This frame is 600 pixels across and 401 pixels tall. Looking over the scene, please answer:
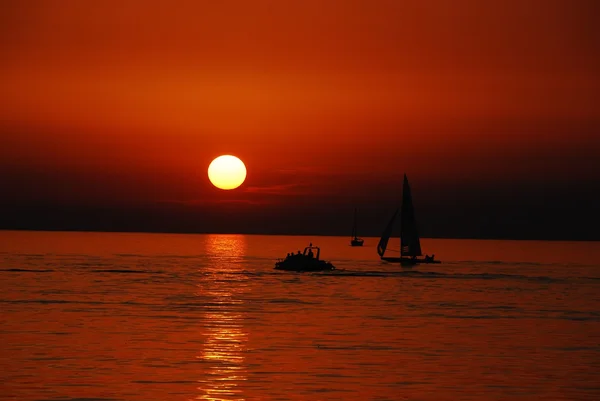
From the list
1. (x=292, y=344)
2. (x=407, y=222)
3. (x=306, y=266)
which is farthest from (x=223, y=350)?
(x=407, y=222)

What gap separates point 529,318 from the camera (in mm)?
70688

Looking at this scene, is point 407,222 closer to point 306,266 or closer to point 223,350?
point 306,266

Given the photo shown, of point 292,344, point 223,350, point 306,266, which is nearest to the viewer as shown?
point 223,350

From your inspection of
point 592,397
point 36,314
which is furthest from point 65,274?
point 592,397

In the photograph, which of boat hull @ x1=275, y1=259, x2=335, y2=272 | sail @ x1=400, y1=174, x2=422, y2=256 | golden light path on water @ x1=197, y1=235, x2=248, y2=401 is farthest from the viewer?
sail @ x1=400, y1=174, x2=422, y2=256

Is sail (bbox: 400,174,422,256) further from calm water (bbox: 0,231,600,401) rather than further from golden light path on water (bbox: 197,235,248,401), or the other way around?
golden light path on water (bbox: 197,235,248,401)

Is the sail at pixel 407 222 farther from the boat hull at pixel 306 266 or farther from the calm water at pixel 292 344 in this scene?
the calm water at pixel 292 344

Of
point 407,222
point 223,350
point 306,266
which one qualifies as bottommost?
point 223,350

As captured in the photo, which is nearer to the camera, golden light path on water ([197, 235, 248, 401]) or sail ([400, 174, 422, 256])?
golden light path on water ([197, 235, 248, 401])

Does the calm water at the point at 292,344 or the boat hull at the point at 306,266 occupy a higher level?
the boat hull at the point at 306,266

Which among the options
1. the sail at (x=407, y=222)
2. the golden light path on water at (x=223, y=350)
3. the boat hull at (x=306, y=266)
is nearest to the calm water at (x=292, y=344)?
the golden light path on water at (x=223, y=350)

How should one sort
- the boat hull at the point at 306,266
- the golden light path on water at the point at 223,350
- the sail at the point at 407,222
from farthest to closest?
1. the sail at the point at 407,222
2. the boat hull at the point at 306,266
3. the golden light path on water at the point at 223,350

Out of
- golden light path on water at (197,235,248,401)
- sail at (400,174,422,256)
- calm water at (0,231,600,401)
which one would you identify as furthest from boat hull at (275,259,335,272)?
golden light path on water at (197,235,248,401)

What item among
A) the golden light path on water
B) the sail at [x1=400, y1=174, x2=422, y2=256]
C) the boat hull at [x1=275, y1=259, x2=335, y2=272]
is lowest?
the golden light path on water
